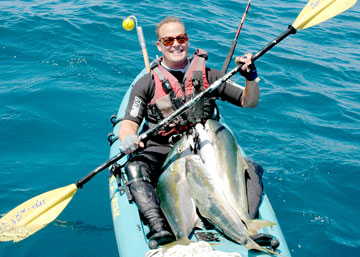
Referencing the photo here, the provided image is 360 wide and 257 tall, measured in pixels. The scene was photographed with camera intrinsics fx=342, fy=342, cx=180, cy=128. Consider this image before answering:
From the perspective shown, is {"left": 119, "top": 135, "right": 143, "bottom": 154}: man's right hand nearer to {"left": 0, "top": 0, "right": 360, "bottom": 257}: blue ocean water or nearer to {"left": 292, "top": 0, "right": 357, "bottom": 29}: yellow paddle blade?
{"left": 0, "top": 0, "right": 360, "bottom": 257}: blue ocean water

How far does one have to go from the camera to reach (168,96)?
3936 millimetres

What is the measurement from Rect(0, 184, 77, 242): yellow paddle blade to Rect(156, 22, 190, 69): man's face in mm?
1872

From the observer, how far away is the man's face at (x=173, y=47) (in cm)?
375

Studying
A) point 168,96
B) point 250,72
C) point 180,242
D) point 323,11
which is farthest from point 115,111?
point 180,242

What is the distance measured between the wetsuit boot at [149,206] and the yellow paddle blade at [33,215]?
3.20ft

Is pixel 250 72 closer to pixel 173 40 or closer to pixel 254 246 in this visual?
pixel 173 40

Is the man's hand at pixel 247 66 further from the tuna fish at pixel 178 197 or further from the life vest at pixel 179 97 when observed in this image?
the tuna fish at pixel 178 197

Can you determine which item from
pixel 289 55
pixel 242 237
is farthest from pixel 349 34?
pixel 242 237

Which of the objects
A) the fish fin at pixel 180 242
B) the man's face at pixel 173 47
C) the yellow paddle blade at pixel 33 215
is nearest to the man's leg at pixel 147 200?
the fish fin at pixel 180 242

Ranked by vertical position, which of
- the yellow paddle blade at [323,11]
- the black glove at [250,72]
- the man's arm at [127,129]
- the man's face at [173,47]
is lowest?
the man's arm at [127,129]

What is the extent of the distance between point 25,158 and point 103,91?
2308mm

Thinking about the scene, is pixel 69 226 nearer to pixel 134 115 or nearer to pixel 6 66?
pixel 134 115

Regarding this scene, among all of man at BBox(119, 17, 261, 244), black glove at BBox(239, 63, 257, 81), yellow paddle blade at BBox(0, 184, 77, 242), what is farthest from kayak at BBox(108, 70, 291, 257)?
black glove at BBox(239, 63, 257, 81)

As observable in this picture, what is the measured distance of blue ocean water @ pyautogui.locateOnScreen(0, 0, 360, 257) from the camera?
445cm
